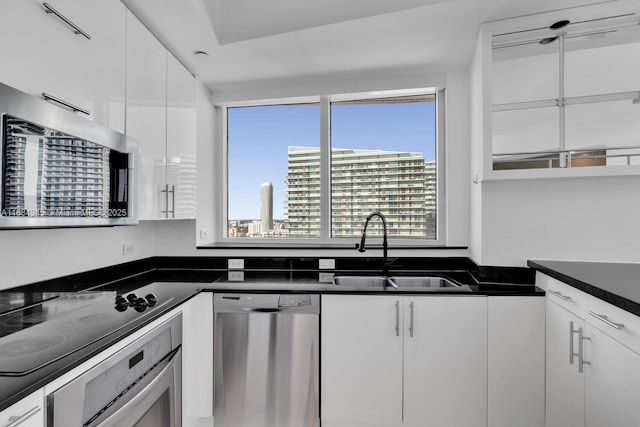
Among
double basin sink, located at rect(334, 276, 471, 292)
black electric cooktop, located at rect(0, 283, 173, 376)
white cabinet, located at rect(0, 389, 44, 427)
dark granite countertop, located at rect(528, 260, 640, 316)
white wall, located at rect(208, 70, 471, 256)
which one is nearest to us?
white cabinet, located at rect(0, 389, 44, 427)

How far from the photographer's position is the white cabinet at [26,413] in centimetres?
71

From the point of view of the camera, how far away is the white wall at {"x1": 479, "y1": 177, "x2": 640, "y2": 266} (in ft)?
5.75

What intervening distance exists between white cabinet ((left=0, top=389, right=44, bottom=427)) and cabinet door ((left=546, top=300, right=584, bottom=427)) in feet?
6.42

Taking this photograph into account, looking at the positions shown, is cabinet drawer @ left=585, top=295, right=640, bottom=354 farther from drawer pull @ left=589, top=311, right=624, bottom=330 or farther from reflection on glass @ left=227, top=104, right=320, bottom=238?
reflection on glass @ left=227, top=104, right=320, bottom=238

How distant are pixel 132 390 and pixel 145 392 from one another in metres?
0.09

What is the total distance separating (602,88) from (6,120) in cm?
263

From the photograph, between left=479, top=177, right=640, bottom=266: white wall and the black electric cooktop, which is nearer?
the black electric cooktop

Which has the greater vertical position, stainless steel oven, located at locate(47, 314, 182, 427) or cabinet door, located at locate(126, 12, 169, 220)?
cabinet door, located at locate(126, 12, 169, 220)

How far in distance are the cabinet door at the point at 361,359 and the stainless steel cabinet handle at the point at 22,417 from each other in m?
1.25

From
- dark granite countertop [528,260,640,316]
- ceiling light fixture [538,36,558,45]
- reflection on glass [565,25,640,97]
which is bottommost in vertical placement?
dark granite countertop [528,260,640,316]

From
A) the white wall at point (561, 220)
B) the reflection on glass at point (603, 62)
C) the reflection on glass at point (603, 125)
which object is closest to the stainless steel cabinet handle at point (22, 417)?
the white wall at point (561, 220)

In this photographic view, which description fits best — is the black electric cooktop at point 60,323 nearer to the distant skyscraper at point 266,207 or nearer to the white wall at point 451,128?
Result: the white wall at point 451,128

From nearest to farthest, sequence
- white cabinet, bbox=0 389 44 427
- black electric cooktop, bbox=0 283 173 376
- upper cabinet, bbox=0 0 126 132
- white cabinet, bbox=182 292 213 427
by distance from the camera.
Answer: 1. white cabinet, bbox=0 389 44 427
2. black electric cooktop, bbox=0 283 173 376
3. upper cabinet, bbox=0 0 126 132
4. white cabinet, bbox=182 292 213 427

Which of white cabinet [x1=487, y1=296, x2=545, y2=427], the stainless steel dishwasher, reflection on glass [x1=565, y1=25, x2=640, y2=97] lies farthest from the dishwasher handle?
reflection on glass [x1=565, y1=25, x2=640, y2=97]
